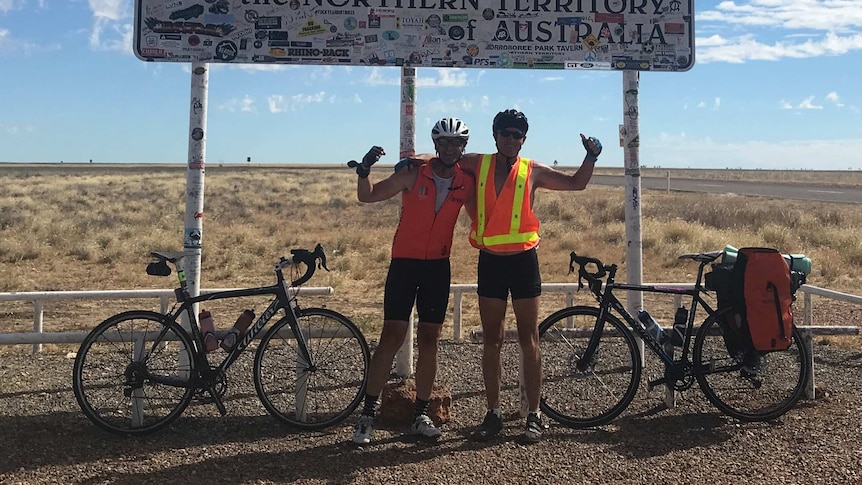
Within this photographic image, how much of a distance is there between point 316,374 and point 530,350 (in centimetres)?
144

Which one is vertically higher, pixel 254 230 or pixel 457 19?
pixel 457 19

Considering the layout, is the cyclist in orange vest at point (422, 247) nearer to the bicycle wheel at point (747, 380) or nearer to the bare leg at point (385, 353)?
the bare leg at point (385, 353)

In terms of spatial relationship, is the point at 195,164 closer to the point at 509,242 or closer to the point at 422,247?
the point at 422,247

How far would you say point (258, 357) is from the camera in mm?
4336

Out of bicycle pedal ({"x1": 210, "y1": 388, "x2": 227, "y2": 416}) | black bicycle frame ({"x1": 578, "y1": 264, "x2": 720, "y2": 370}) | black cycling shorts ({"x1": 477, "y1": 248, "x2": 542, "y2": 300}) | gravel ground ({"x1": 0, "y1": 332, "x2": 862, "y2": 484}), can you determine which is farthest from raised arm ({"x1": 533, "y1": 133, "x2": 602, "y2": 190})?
bicycle pedal ({"x1": 210, "y1": 388, "x2": 227, "y2": 416})

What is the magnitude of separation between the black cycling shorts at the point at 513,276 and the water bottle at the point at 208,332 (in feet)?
5.57

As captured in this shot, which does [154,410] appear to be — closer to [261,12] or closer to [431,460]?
[431,460]

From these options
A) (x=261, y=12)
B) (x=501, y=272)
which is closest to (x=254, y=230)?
(x=261, y=12)

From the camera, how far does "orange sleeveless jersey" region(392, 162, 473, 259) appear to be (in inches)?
162

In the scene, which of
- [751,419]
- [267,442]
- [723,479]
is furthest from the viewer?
[751,419]

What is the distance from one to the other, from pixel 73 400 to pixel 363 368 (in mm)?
1969

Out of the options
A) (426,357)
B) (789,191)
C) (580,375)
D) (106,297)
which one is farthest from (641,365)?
(789,191)

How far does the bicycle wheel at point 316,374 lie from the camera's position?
4367mm

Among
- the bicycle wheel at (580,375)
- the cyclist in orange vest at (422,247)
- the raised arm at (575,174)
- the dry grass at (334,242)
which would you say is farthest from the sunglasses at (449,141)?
the dry grass at (334,242)
